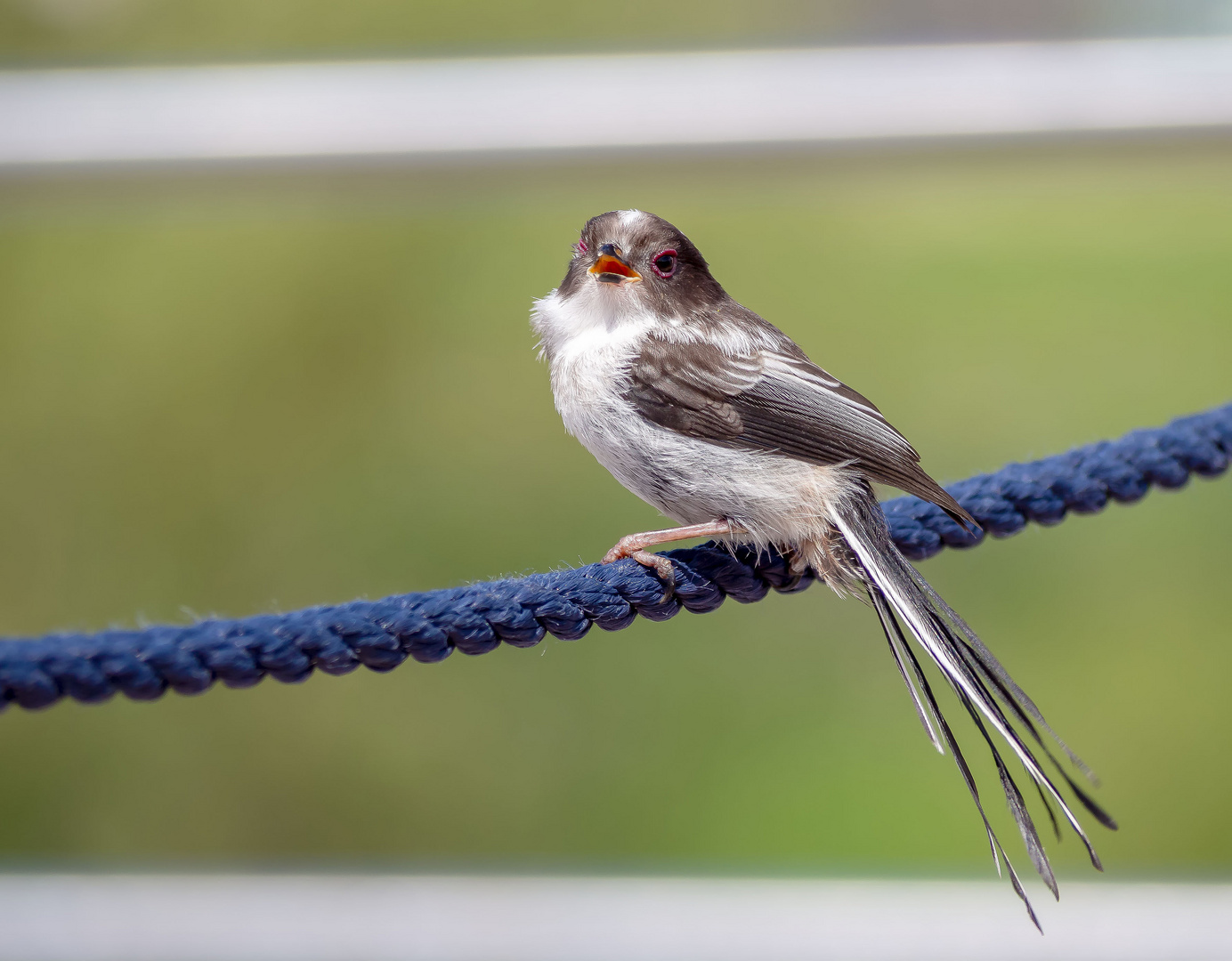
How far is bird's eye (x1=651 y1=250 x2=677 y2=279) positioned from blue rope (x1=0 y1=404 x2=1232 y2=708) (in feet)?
1.49

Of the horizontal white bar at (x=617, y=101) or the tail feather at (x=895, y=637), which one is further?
the horizontal white bar at (x=617, y=101)

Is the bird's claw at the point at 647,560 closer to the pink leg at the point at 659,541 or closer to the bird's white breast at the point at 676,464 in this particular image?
the pink leg at the point at 659,541

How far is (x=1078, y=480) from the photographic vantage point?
5.59 ft

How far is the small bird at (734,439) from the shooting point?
146 centimetres

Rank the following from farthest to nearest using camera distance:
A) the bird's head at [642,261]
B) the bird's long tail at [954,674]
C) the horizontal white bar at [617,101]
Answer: the horizontal white bar at [617,101] → the bird's head at [642,261] → the bird's long tail at [954,674]

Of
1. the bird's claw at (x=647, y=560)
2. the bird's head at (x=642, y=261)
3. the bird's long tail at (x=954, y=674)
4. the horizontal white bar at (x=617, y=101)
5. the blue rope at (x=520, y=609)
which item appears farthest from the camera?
the horizontal white bar at (x=617, y=101)

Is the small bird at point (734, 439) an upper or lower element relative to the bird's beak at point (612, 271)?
lower

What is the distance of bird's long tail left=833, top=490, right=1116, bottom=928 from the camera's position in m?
1.26

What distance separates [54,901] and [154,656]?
3.71m

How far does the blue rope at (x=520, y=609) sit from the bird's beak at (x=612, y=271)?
1.41 ft

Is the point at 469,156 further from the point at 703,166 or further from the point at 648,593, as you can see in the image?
the point at 648,593

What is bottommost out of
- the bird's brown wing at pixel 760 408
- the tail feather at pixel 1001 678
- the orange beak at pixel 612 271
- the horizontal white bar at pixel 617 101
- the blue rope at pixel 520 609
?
the tail feather at pixel 1001 678

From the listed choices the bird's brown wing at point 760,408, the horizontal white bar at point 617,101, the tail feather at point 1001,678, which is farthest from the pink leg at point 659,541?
the horizontal white bar at point 617,101

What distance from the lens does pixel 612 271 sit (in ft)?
4.92
